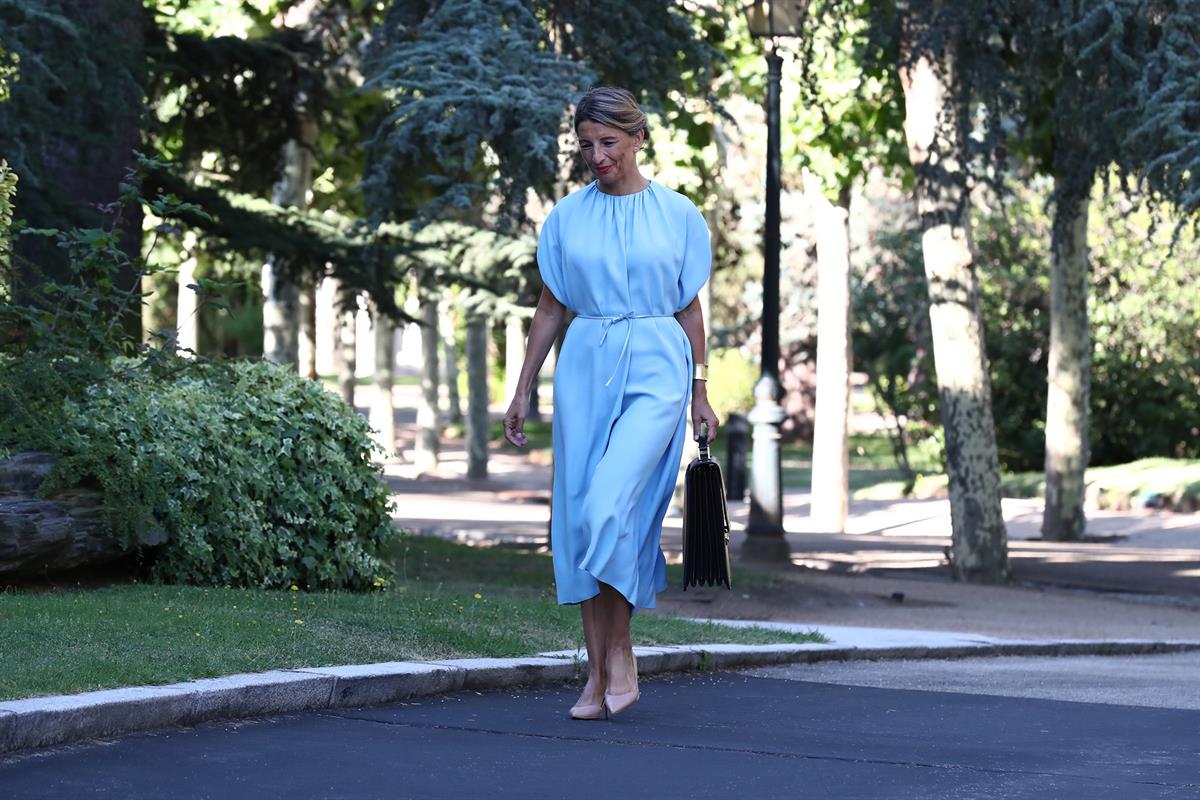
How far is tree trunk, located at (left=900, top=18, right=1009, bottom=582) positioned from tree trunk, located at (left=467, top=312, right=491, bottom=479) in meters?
15.6

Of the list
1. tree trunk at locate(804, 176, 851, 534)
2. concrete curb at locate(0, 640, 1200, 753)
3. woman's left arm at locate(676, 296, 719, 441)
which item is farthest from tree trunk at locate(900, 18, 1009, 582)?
woman's left arm at locate(676, 296, 719, 441)

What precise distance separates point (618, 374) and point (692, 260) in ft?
1.64

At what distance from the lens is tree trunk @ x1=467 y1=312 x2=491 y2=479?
3238 centimetres

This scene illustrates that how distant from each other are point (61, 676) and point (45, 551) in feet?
8.67

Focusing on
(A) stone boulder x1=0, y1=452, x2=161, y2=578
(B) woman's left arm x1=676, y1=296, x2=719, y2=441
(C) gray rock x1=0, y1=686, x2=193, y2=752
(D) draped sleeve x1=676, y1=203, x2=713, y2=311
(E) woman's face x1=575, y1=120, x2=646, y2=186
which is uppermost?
(E) woman's face x1=575, y1=120, x2=646, y2=186

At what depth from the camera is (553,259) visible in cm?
675

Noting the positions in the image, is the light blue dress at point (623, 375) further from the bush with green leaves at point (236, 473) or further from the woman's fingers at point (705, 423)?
the bush with green leaves at point (236, 473)

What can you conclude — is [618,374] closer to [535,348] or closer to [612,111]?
[535,348]

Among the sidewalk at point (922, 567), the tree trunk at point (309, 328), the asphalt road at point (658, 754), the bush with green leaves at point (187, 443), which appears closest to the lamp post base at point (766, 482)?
the sidewalk at point (922, 567)

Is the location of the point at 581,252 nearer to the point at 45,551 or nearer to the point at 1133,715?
the point at 1133,715

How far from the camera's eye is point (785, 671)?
920 centimetres

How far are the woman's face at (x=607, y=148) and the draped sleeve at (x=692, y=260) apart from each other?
0.92ft

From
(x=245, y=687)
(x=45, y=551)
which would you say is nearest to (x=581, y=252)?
(x=245, y=687)

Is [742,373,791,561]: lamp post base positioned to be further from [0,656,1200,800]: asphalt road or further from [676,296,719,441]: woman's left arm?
[676,296,719,441]: woman's left arm
